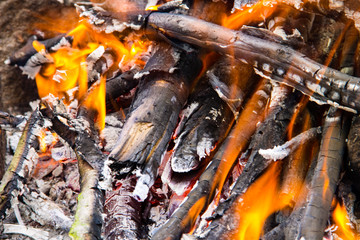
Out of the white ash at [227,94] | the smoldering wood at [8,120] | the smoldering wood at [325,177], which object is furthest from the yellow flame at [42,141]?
the smoldering wood at [325,177]

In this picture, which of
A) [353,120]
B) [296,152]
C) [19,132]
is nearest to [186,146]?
[296,152]

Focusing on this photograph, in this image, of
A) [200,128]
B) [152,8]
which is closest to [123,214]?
[200,128]

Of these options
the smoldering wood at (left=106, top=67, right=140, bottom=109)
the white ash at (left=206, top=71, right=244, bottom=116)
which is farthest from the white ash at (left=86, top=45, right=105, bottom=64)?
the white ash at (left=206, top=71, right=244, bottom=116)

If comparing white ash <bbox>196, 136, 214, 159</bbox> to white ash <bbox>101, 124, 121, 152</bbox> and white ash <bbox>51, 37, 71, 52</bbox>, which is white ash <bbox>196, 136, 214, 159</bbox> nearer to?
white ash <bbox>101, 124, 121, 152</bbox>

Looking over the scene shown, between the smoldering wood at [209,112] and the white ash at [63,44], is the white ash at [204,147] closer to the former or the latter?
the smoldering wood at [209,112]

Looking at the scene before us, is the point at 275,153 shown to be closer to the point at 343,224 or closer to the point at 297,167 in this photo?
the point at 297,167
